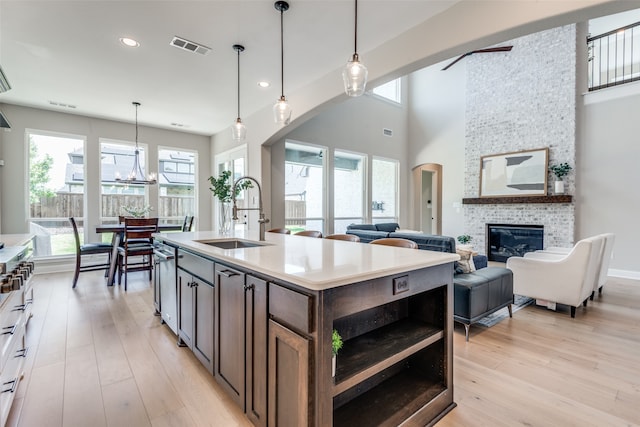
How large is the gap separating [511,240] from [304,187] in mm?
4703

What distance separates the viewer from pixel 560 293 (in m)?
3.32

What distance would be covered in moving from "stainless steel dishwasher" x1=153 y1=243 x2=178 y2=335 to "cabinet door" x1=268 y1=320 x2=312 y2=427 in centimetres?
154

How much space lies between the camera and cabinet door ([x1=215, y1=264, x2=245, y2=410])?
5.18 ft

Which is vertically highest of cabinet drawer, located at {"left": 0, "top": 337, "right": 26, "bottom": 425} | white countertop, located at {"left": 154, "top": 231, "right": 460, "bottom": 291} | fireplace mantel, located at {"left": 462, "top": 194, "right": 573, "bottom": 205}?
fireplace mantel, located at {"left": 462, "top": 194, "right": 573, "bottom": 205}

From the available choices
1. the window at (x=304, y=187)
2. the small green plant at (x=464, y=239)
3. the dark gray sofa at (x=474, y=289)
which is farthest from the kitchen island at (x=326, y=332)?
the small green plant at (x=464, y=239)

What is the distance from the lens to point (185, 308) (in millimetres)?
2314

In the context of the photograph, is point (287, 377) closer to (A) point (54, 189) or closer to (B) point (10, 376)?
(B) point (10, 376)

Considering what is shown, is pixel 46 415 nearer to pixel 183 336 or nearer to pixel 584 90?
pixel 183 336

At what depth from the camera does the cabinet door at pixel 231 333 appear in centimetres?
158

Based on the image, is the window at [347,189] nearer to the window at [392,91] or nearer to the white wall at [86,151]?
the window at [392,91]

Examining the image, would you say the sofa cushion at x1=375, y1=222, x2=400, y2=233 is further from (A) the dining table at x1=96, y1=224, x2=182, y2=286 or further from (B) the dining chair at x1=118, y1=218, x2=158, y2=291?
(A) the dining table at x1=96, y1=224, x2=182, y2=286

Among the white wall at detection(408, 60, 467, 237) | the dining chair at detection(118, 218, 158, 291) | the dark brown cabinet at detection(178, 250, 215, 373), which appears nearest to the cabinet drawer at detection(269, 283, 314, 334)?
the dark brown cabinet at detection(178, 250, 215, 373)

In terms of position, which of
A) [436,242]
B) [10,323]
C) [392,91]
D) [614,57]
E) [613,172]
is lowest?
[10,323]

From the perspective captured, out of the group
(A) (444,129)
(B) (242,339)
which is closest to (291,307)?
(B) (242,339)
